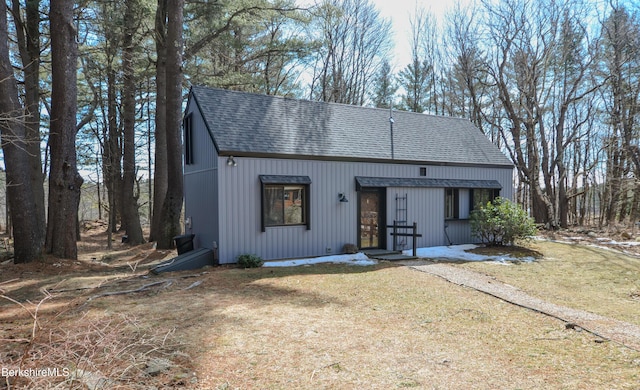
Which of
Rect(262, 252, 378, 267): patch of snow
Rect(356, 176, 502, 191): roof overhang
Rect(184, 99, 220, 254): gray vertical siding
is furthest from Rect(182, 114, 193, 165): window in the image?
Rect(356, 176, 502, 191): roof overhang

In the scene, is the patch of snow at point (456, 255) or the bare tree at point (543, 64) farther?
the bare tree at point (543, 64)

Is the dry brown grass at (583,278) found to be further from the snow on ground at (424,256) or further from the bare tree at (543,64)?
the bare tree at (543,64)

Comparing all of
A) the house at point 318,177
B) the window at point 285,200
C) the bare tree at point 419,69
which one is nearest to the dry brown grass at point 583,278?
the house at point 318,177

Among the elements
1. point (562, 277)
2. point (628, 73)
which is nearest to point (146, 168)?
point (562, 277)

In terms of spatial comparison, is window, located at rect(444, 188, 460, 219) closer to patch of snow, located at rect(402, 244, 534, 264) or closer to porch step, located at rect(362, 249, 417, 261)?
patch of snow, located at rect(402, 244, 534, 264)

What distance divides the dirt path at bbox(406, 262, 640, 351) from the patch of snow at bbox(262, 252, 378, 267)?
5.11 ft

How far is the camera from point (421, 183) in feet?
40.3

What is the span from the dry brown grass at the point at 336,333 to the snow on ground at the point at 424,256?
1.85 metres

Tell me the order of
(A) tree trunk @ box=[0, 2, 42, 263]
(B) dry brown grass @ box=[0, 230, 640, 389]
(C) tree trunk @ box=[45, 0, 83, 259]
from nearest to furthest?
(B) dry brown grass @ box=[0, 230, 640, 389]
(A) tree trunk @ box=[0, 2, 42, 263]
(C) tree trunk @ box=[45, 0, 83, 259]

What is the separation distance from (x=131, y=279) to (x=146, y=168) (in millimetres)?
18331

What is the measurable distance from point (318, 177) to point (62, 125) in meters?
6.59

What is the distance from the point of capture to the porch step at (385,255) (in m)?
10.6

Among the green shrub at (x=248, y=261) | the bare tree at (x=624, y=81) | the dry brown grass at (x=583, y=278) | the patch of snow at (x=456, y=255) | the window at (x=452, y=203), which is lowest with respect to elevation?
the dry brown grass at (x=583, y=278)

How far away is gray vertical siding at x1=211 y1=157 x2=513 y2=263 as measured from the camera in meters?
9.54
